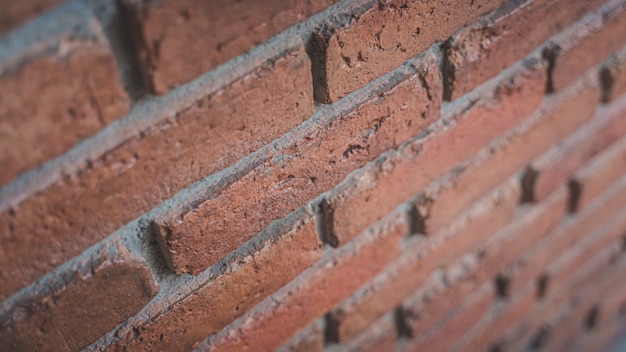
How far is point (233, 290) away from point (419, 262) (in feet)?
1.16

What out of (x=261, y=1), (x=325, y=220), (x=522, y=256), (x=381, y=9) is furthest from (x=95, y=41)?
(x=522, y=256)

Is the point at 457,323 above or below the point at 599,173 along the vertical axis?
below

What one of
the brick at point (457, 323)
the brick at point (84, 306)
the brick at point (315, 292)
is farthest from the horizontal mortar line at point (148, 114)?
the brick at point (457, 323)

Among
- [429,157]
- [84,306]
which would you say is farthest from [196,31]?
[429,157]

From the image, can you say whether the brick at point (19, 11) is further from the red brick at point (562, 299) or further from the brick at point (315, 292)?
the red brick at point (562, 299)

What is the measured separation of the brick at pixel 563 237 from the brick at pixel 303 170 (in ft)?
1.79

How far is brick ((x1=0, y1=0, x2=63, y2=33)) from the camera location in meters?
0.44

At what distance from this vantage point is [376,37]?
2.22 ft

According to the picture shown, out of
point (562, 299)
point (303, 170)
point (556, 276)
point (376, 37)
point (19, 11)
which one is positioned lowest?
point (562, 299)

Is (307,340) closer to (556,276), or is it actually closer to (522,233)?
(522,233)

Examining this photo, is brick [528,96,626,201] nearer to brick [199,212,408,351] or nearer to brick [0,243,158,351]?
brick [199,212,408,351]

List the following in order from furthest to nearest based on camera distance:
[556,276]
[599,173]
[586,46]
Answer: [556,276]
[599,173]
[586,46]

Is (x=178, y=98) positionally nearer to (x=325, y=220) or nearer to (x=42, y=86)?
(x=42, y=86)

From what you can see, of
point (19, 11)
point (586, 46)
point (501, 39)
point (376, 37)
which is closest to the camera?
point (19, 11)
